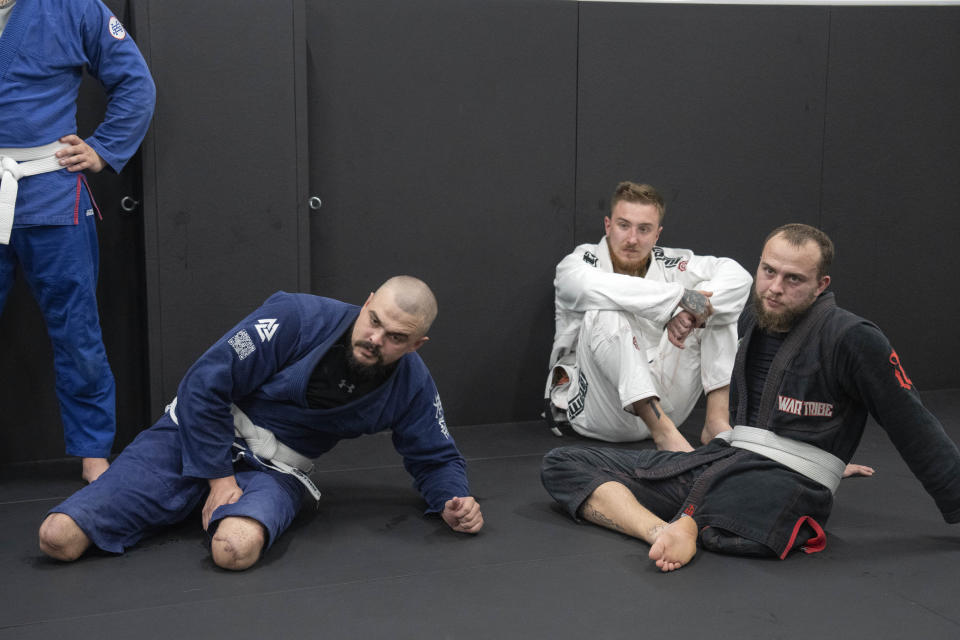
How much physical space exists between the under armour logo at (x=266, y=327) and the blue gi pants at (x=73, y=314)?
2.63 ft

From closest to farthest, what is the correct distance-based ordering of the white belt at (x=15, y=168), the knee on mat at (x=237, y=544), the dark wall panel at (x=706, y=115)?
the knee on mat at (x=237, y=544) → the white belt at (x=15, y=168) → the dark wall panel at (x=706, y=115)

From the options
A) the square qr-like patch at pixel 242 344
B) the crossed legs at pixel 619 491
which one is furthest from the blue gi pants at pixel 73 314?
the crossed legs at pixel 619 491

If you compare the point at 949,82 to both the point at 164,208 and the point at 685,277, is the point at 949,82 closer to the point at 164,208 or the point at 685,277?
the point at 685,277

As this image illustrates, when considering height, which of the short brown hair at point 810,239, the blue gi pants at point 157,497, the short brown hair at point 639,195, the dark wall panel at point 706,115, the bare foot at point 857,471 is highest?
the dark wall panel at point 706,115

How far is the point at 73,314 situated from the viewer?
302cm

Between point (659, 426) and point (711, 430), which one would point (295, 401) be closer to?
point (659, 426)

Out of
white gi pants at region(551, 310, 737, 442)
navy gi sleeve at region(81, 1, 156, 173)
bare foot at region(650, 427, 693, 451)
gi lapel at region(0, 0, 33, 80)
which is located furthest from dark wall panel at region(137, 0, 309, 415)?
bare foot at region(650, 427, 693, 451)

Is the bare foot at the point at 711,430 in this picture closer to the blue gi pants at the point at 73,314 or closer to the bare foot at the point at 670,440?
the bare foot at the point at 670,440

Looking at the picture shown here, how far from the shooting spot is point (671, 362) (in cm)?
373

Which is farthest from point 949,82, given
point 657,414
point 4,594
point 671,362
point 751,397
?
point 4,594

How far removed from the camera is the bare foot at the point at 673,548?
238 centimetres

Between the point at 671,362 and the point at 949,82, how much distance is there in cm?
200

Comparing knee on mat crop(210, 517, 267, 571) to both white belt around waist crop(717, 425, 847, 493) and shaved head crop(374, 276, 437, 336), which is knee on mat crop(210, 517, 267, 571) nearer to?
shaved head crop(374, 276, 437, 336)

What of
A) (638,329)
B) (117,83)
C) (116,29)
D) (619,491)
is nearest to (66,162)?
(117,83)
